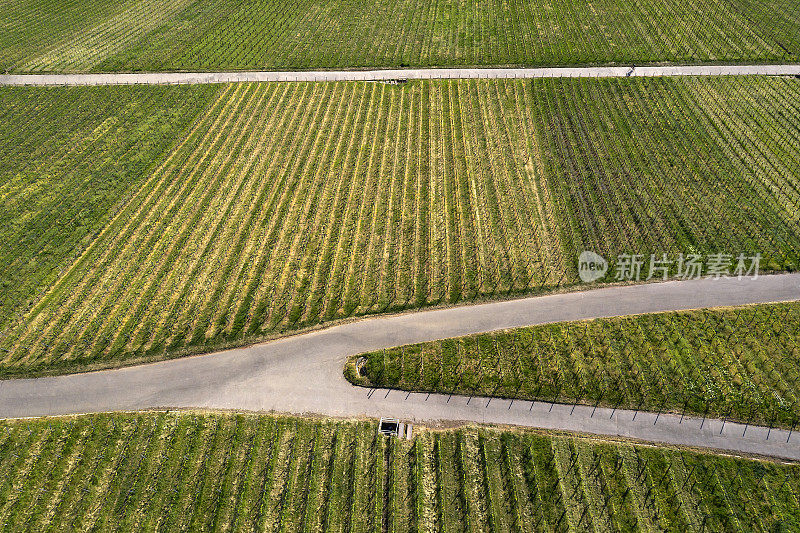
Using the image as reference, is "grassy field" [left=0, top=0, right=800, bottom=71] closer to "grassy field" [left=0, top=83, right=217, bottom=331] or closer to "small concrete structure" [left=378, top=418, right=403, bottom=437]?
"grassy field" [left=0, top=83, right=217, bottom=331]

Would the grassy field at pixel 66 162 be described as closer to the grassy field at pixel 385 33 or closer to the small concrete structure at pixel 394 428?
the grassy field at pixel 385 33

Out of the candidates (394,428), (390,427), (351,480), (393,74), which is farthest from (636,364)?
(393,74)

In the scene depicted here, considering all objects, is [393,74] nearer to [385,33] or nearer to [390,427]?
[385,33]

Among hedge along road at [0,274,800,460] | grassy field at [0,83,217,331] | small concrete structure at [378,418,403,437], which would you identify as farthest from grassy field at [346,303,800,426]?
grassy field at [0,83,217,331]

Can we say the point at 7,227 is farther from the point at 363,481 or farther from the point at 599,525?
the point at 599,525

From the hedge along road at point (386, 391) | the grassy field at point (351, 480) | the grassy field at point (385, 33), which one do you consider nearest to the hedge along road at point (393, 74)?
the grassy field at point (385, 33)
